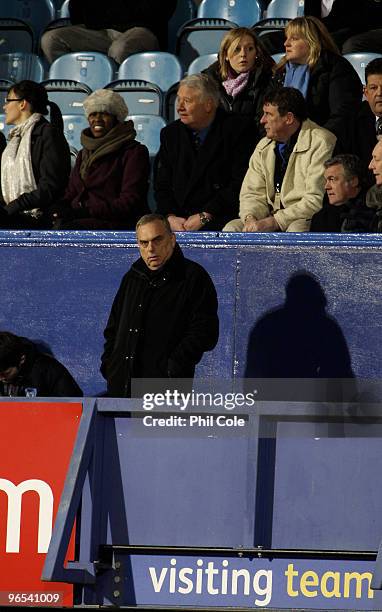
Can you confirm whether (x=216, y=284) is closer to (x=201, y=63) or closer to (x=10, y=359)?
(x=10, y=359)

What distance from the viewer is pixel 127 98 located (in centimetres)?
1109

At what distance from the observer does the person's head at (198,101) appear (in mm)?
8930

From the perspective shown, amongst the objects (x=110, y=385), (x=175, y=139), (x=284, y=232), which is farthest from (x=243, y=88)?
(x=110, y=385)

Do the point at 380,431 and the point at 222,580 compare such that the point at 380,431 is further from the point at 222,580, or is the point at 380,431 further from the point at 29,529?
the point at 29,529

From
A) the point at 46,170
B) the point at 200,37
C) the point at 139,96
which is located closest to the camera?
the point at 46,170

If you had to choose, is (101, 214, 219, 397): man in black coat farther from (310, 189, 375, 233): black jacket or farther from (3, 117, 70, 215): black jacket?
(3, 117, 70, 215): black jacket

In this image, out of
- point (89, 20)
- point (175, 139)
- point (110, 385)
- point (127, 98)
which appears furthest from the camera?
point (89, 20)

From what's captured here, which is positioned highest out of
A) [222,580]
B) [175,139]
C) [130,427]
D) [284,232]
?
[175,139]

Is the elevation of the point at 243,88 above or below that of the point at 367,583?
above

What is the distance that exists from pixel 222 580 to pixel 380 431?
907 mm

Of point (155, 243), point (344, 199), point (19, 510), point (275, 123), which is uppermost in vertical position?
point (275, 123)

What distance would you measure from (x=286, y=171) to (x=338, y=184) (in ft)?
1.57

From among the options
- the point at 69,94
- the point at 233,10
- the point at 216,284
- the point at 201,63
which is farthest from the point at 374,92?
the point at 233,10

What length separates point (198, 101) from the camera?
29.3 feet
